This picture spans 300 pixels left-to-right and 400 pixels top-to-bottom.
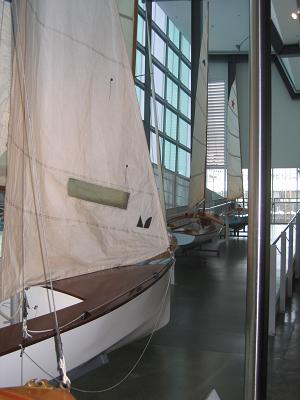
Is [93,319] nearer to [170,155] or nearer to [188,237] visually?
[188,237]

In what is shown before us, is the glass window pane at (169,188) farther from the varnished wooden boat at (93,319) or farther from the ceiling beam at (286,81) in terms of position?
the varnished wooden boat at (93,319)

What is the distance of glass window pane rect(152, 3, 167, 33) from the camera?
1548cm

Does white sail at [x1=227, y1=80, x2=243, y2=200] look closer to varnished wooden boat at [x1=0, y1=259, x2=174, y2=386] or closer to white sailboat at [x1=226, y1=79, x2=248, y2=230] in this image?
white sailboat at [x1=226, y1=79, x2=248, y2=230]

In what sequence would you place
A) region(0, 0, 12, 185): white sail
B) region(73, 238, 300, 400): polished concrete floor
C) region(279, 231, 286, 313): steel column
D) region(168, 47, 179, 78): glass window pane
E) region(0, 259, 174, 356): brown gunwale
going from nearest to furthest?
region(0, 259, 174, 356): brown gunwale → region(0, 0, 12, 185): white sail → region(73, 238, 300, 400): polished concrete floor → region(279, 231, 286, 313): steel column → region(168, 47, 179, 78): glass window pane

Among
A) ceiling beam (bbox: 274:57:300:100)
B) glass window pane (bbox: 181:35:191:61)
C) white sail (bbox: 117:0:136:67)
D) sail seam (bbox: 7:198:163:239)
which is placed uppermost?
glass window pane (bbox: 181:35:191:61)

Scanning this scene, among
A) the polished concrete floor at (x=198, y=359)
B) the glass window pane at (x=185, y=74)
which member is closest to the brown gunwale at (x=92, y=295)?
the polished concrete floor at (x=198, y=359)

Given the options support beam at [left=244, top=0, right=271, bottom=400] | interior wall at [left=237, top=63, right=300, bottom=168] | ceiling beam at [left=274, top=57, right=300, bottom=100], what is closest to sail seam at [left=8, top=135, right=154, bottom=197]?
support beam at [left=244, top=0, right=271, bottom=400]

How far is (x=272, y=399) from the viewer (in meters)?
2.86

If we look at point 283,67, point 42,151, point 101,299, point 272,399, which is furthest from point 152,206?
point 283,67

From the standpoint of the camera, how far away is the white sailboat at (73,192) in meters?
2.33

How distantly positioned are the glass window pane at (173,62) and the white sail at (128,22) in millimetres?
12977

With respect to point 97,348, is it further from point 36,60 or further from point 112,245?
point 36,60

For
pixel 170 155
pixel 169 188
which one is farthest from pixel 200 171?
pixel 170 155

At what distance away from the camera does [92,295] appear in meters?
2.94
